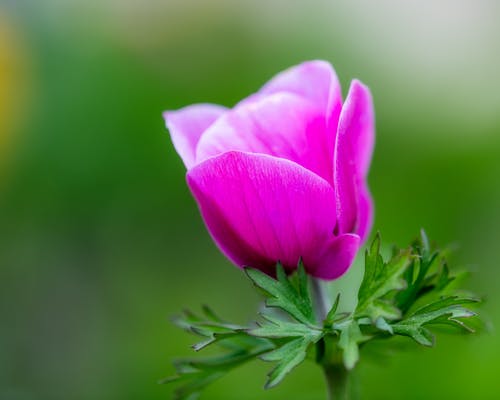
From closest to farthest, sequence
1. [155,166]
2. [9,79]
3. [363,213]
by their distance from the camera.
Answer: [363,213] < [155,166] < [9,79]

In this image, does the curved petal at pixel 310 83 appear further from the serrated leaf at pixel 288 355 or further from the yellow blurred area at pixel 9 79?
the yellow blurred area at pixel 9 79

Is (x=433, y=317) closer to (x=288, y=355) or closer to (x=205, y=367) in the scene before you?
(x=288, y=355)

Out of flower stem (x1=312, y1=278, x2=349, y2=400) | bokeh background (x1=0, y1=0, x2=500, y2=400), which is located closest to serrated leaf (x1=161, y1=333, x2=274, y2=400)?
flower stem (x1=312, y1=278, x2=349, y2=400)

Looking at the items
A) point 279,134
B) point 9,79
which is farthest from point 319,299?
point 9,79

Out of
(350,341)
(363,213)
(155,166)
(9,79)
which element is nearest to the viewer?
(350,341)

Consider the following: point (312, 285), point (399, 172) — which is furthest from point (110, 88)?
point (312, 285)

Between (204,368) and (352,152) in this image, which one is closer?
(352,152)
